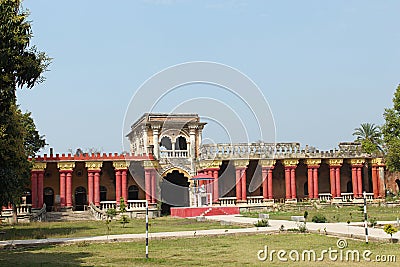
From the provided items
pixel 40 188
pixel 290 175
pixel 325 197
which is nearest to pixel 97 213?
pixel 40 188

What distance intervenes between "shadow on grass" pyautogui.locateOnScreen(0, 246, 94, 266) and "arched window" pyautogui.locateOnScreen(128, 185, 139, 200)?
2690cm

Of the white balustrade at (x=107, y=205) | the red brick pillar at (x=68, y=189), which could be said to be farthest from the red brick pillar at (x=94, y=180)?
the red brick pillar at (x=68, y=189)

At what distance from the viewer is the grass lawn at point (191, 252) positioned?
13.7 meters

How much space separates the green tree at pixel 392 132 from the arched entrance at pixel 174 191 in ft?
52.3

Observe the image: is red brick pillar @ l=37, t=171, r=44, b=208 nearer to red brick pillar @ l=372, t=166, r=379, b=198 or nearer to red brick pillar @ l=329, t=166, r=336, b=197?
red brick pillar @ l=329, t=166, r=336, b=197

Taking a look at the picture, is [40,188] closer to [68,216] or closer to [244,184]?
[68,216]

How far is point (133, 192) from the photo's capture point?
45.2 metres

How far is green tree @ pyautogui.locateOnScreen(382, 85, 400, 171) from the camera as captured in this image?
135 ft

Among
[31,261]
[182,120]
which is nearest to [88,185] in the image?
[182,120]

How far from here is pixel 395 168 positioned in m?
42.0

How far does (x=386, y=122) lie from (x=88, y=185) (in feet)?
75.2

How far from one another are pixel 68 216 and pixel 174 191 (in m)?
10.3

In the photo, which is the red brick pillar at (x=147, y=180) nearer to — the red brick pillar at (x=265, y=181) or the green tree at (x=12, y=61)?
the red brick pillar at (x=265, y=181)

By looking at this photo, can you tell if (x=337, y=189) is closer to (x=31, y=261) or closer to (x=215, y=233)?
(x=215, y=233)
